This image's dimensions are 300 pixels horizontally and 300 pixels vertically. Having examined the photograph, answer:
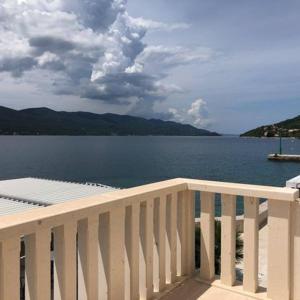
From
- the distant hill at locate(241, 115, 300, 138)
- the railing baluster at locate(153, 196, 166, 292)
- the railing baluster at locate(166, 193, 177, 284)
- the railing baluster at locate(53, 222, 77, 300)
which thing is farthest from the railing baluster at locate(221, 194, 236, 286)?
the distant hill at locate(241, 115, 300, 138)

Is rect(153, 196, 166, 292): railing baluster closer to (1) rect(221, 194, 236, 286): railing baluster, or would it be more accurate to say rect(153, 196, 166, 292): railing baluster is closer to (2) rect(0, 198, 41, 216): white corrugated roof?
(1) rect(221, 194, 236, 286): railing baluster

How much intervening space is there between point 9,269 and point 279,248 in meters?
1.92

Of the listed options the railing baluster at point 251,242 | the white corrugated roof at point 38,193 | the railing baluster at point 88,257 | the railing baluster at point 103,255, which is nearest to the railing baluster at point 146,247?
A: the railing baluster at point 103,255

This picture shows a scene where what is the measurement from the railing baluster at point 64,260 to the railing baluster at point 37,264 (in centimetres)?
12

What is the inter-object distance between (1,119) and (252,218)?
202493mm

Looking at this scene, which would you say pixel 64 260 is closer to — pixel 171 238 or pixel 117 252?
pixel 117 252

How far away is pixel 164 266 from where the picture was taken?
2.96 metres

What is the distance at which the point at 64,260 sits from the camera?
203 centimetres

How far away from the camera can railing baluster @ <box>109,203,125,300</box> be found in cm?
236

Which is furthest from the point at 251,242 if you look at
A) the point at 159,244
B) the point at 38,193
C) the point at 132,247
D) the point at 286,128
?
the point at 286,128

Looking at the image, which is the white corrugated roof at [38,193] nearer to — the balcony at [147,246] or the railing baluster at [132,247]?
the balcony at [147,246]

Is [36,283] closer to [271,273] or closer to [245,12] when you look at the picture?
[271,273]

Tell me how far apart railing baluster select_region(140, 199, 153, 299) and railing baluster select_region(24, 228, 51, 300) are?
933 millimetres

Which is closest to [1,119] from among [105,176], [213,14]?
[105,176]
